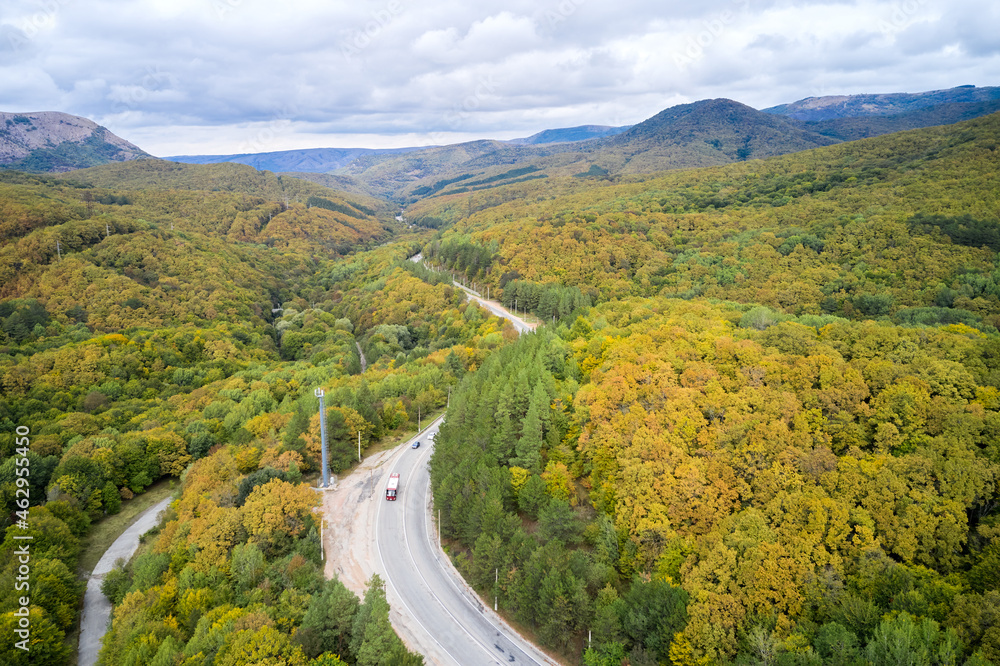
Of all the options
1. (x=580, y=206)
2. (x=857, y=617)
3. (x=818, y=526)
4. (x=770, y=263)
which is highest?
(x=580, y=206)

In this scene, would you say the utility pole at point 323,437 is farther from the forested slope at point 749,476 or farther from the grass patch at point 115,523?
the grass patch at point 115,523

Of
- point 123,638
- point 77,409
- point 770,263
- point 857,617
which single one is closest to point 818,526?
point 857,617

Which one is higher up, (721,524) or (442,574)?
(721,524)

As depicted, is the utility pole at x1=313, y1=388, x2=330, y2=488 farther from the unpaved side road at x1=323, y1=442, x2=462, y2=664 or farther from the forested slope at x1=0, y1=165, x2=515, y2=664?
the forested slope at x1=0, y1=165, x2=515, y2=664

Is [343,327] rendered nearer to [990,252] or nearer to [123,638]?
[123,638]

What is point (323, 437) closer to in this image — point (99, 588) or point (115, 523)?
point (99, 588)

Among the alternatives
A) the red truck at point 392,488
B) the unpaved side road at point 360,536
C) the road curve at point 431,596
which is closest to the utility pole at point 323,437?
the unpaved side road at point 360,536

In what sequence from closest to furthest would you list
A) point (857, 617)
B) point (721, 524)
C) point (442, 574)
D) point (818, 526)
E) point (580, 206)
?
1. point (857, 617)
2. point (818, 526)
3. point (721, 524)
4. point (442, 574)
5. point (580, 206)
